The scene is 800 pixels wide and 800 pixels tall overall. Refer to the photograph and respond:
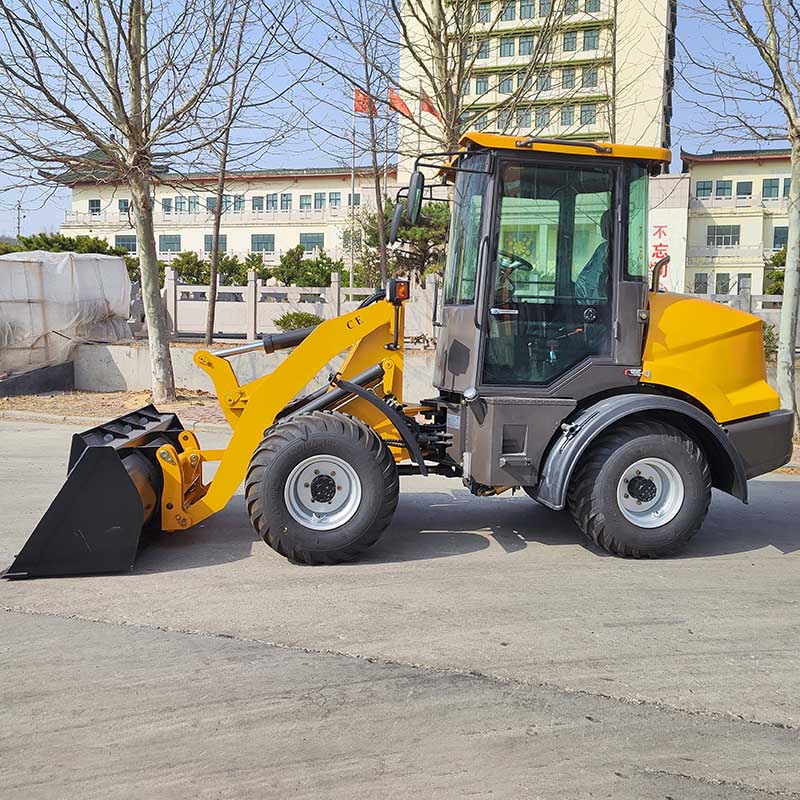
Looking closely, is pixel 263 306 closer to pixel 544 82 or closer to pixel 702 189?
pixel 544 82

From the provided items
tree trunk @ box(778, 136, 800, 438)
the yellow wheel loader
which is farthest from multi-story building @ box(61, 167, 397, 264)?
the yellow wheel loader

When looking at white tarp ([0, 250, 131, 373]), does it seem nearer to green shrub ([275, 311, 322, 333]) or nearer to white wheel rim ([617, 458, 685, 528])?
green shrub ([275, 311, 322, 333])

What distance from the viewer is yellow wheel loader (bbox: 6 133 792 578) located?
5.96 metres

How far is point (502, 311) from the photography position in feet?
20.1

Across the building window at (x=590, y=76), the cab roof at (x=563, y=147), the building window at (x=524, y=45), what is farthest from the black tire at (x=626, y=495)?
the building window at (x=524, y=45)

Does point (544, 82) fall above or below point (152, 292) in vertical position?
above

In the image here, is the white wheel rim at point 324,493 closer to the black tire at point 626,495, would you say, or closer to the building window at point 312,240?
the black tire at point 626,495

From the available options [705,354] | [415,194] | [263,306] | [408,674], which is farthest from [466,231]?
[263,306]

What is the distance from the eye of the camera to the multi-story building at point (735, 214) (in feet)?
174

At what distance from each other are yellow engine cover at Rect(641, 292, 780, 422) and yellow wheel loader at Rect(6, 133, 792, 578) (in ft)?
0.04

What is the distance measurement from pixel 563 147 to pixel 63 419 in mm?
9593

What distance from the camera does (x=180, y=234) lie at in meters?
61.8

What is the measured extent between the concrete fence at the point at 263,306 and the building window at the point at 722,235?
36155 millimetres

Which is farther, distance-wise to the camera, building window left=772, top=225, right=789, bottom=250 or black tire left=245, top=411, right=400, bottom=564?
building window left=772, top=225, right=789, bottom=250
